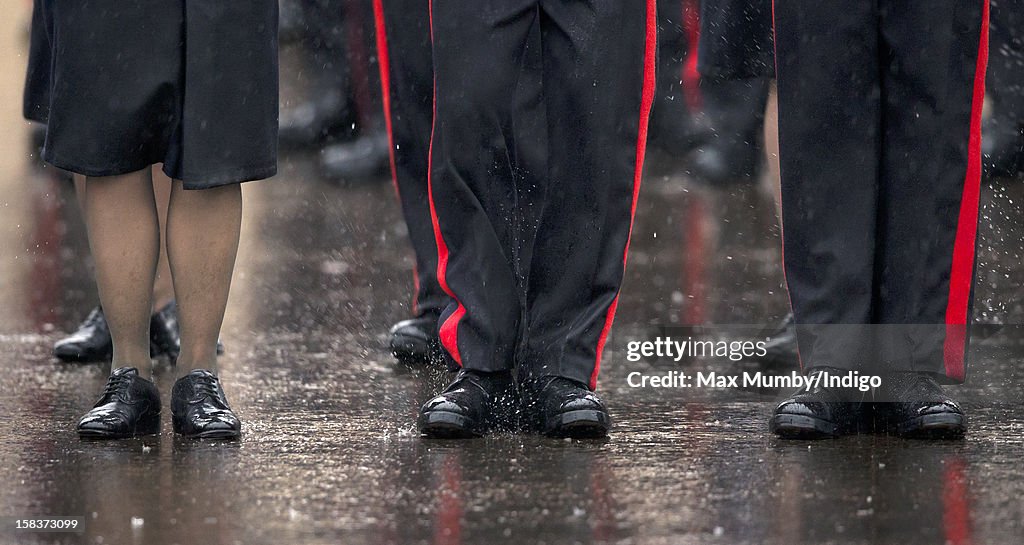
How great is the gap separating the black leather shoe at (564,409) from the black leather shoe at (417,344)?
915 mm

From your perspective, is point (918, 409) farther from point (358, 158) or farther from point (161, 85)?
point (358, 158)

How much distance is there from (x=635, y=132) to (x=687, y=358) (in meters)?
0.96

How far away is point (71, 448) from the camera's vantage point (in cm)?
325

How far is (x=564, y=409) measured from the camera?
3354 mm

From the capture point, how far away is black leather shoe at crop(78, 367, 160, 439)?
335 centimetres

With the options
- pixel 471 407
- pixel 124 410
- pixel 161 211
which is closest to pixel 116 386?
pixel 124 410

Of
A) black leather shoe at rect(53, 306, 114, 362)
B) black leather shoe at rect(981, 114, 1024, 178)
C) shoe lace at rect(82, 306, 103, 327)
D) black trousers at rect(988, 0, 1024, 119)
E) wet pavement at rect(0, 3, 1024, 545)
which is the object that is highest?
black trousers at rect(988, 0, 1024, 119)

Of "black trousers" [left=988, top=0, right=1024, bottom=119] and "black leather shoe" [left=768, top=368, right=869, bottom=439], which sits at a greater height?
"black trousers" [left=988, top=0, right=1024, bottom=119]

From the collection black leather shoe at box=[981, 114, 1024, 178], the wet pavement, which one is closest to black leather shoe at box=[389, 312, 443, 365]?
the wet pavement

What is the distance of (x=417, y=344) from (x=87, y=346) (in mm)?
898

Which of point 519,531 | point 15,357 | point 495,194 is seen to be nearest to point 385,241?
point 15,357

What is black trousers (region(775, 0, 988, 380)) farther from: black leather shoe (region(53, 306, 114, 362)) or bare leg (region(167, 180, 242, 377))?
black leather shoe (region(53, 306, 114, 362))

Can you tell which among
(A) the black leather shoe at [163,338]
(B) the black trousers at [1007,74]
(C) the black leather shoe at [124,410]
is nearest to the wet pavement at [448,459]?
(C) the black leather shoe at [124,410]

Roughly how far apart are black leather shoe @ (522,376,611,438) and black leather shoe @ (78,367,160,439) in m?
0.80
